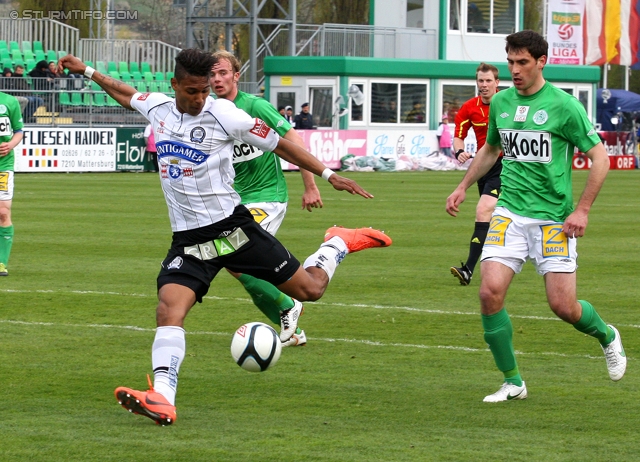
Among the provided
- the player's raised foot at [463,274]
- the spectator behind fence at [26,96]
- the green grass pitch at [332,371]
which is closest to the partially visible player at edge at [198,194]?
the green grass pitch at [332,371]

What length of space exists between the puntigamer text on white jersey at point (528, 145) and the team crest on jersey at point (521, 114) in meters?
0.07

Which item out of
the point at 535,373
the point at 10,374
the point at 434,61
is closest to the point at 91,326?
the point at 10,374

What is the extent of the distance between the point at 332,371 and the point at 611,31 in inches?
1697

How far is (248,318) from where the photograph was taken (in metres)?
9.57

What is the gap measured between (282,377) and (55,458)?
2.19m

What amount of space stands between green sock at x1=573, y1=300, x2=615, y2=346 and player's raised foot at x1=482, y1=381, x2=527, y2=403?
0.54 metres

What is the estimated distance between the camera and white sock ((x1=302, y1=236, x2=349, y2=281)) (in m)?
7.54

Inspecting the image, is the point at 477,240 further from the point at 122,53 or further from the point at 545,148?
the point at 122,53

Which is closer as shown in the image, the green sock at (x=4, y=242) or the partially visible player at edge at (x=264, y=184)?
the partially visible player at edge at (x=264, y=184)

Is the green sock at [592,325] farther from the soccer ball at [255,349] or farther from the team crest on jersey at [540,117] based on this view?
the soccer ball at [255,349]

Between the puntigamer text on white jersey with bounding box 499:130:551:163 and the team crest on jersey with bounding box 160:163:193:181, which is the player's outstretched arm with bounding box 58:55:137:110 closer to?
the team crest on jersey with bounding box 160:163:193:181

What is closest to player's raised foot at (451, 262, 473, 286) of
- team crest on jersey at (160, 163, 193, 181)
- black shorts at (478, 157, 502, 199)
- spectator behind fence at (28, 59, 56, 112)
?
black shorts at (478, 157, 502, 199)

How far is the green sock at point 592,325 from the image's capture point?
680 cm

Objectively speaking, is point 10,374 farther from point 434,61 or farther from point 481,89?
point 434,61
